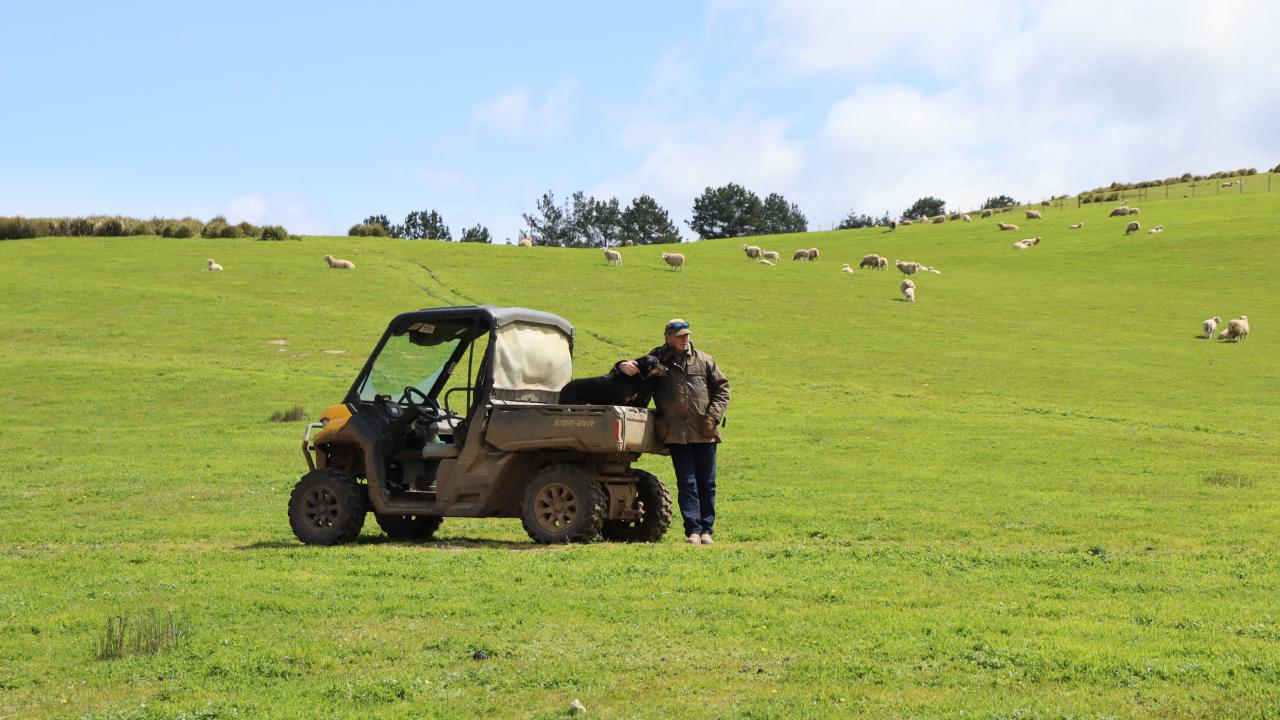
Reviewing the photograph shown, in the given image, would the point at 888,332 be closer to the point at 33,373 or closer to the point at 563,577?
the point at 33,373

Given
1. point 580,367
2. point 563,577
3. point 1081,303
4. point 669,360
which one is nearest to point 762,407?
point 580,367

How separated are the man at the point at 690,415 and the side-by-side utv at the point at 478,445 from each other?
11.5 inches

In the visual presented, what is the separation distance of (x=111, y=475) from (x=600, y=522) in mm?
13531

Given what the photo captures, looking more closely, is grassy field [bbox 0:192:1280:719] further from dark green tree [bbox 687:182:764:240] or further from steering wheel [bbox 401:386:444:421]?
dark green tree [bbox 687:182:764:240]

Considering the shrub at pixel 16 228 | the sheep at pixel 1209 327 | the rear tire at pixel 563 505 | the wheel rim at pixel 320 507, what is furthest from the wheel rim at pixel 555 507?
the shrub at pixel 16 228

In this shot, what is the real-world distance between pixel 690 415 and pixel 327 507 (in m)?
4.56

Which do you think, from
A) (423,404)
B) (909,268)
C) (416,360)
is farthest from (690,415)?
(909,268)

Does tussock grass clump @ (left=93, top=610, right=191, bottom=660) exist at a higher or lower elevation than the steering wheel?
lower

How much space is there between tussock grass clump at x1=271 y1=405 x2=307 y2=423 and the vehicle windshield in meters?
16.8

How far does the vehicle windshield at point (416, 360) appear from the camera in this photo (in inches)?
622

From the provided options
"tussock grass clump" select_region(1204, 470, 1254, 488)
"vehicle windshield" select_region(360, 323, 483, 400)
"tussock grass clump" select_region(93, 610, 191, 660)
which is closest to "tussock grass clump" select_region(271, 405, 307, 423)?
"vehicle windshield" select_region(360, 323, 483, 400)

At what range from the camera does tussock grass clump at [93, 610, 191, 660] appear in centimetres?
950

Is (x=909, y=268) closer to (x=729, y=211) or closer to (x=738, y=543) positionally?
(x=738, y=543)

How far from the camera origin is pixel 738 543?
15.7 meters
